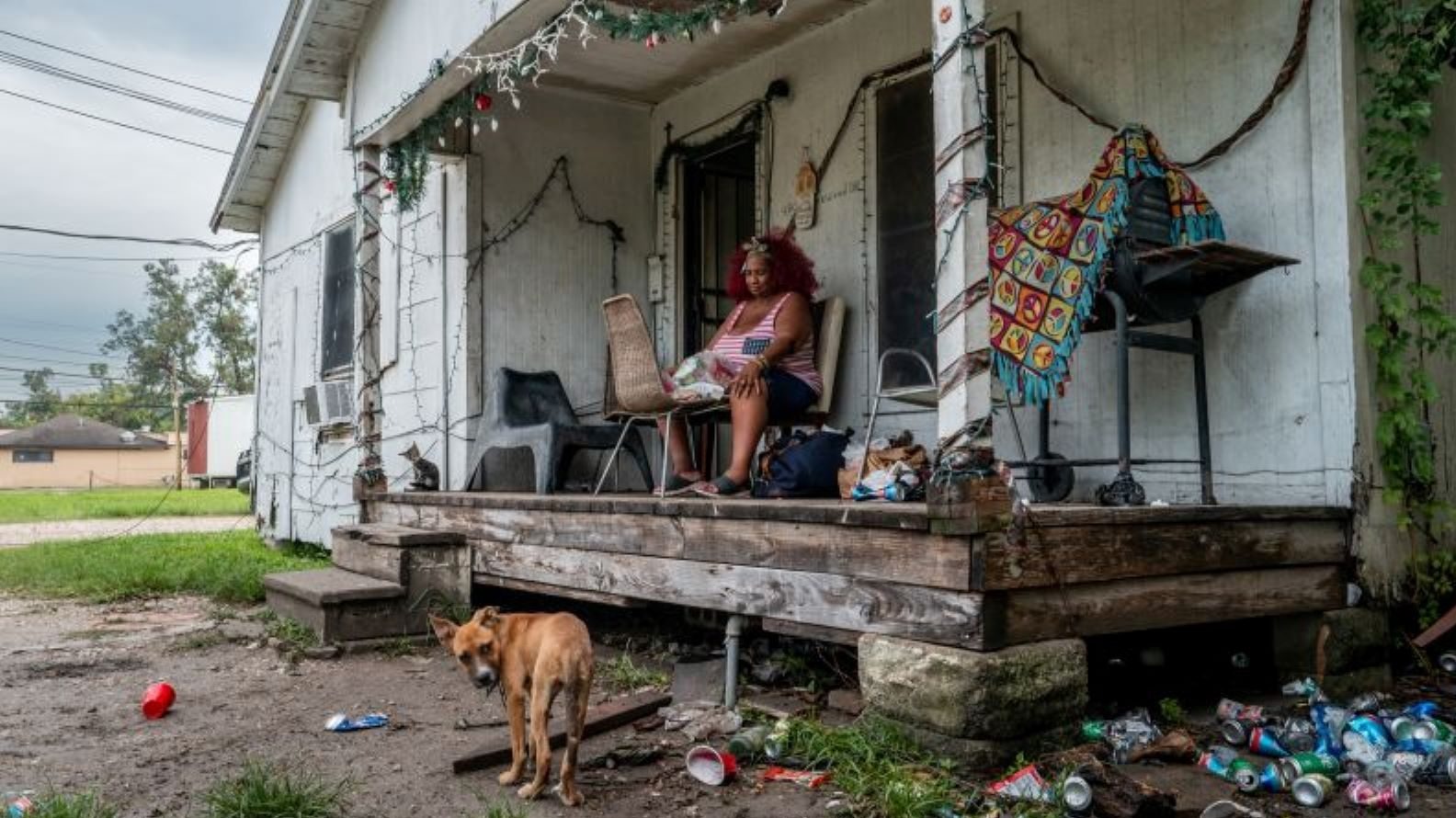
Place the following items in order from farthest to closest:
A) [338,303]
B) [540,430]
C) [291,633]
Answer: [338,303], [540,430], [291,633]

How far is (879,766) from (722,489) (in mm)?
1593

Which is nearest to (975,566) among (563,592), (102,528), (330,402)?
(563,592)

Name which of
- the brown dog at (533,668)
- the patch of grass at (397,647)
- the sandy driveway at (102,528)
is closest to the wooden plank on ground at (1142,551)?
the brown dog at (533,668)

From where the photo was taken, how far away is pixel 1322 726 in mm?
3029

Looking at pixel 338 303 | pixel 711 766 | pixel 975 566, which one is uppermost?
pixel 338 303

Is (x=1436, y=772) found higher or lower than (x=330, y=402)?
lower

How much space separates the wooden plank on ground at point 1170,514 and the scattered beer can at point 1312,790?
785 mm

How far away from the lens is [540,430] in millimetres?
5652

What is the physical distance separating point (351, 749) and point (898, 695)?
1672mm

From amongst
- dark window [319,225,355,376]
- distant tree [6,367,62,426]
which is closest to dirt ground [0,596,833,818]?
dark window [319,225,355,376]

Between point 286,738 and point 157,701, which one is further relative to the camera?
point 157,701

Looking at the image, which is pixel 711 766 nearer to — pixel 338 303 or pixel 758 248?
pixel 758 248

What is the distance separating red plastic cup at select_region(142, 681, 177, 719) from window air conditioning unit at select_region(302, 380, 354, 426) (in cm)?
512

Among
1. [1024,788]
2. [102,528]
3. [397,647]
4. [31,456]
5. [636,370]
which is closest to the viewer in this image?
[1024,788]
